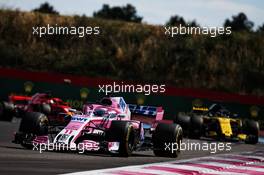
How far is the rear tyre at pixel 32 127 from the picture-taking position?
13742mm

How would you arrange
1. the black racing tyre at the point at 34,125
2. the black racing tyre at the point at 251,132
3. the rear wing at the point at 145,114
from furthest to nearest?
the black racing tyre at the point at 251,132
the rear wing at the point at 145,114
the black racing tyre at the point at 34,125

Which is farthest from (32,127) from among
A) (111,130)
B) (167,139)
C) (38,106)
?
(38,106)

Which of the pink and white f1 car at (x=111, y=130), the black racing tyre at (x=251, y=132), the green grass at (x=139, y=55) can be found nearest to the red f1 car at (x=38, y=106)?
the black racing tyre at (x=251, y=132)

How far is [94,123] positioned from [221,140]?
11.4m

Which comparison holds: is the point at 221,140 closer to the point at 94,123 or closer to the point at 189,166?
the point at 94,123

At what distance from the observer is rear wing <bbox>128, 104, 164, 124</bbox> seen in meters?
15.6

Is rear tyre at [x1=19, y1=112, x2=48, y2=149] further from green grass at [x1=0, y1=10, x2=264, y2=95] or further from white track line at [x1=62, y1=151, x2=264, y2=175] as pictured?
green grass at [x1=0, y1=10, x2=264, y2=95]

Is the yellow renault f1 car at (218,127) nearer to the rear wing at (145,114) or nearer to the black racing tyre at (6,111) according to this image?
the black racing tyre at (6,111)

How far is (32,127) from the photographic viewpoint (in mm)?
13750

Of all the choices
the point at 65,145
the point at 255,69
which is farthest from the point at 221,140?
the point at 255,69

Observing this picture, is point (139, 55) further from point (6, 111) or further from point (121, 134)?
point (121, 134)

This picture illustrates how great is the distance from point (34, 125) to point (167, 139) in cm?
276

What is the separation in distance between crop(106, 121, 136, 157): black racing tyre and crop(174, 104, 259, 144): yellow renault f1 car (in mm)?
10748

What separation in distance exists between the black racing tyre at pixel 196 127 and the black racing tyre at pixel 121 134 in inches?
424
